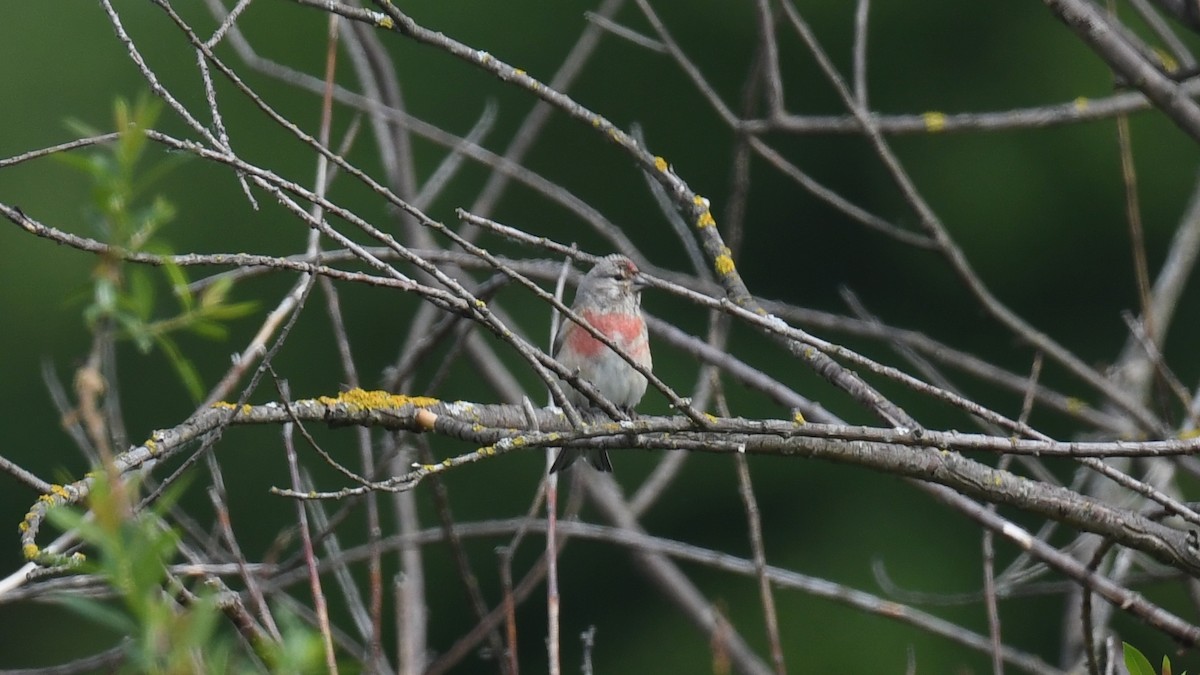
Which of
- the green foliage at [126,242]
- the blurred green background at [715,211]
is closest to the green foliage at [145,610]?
the green foliage at [126,242]

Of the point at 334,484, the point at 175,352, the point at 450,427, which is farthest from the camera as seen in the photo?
the point at 334,484

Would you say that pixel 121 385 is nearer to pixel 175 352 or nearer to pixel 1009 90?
pixel 1009 90

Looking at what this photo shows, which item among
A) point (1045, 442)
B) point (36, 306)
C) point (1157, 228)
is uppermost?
point (1157, 228)

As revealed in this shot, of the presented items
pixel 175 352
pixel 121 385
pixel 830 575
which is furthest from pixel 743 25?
pixel 175 352

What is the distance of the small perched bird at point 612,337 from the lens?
4.75 meters

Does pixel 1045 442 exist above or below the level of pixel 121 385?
above

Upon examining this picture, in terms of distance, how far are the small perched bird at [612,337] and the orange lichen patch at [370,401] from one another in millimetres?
1969

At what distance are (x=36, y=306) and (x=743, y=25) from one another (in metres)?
5.49

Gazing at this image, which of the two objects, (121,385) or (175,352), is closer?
(175,352)

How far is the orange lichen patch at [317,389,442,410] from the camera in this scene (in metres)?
2.56

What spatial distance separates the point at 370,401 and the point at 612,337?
2.21 m

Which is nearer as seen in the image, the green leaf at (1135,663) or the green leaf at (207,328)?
the green leaf at (207,328)

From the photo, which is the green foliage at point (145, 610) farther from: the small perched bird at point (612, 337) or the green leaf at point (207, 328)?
the small perched bird at point (612, 337)

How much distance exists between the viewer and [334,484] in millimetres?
10047
